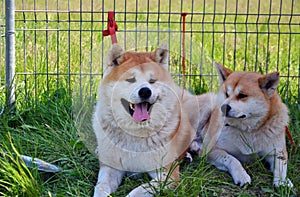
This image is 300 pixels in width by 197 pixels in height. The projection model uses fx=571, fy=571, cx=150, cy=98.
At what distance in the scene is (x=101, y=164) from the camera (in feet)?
12.5

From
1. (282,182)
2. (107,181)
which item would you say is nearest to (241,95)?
(282,182)

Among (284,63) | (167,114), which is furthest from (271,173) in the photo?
(284,63)

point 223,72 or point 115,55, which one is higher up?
point 115,55

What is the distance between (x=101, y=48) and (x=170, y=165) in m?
0.92

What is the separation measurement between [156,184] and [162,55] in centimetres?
80

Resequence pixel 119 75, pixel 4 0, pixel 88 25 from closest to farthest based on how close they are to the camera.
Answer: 1. pixel 119 75
2. pixel 4 0
3. pixel 88 25

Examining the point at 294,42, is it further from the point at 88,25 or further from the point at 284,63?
the point at 88,25

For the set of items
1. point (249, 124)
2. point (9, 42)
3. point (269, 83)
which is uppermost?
point (9, 42)

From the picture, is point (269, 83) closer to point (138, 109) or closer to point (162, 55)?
point (162, 55)

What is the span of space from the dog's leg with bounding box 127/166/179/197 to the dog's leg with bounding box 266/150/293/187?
0.67 meters

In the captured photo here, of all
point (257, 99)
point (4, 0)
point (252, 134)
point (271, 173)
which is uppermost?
point (4, 0)

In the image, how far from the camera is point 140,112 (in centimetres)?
349

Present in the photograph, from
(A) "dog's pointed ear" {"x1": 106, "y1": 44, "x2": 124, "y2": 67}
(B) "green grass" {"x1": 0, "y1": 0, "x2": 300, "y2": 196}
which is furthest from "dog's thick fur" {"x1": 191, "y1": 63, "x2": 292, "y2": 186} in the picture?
(A) "dog's pointed ear" {"x1": 106, "y1": 44, "x2": 124, "y2": 67}

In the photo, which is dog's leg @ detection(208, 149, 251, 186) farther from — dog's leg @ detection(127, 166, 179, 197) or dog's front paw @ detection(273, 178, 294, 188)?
dog's leg @ detection(127, 166, 179, 197)
